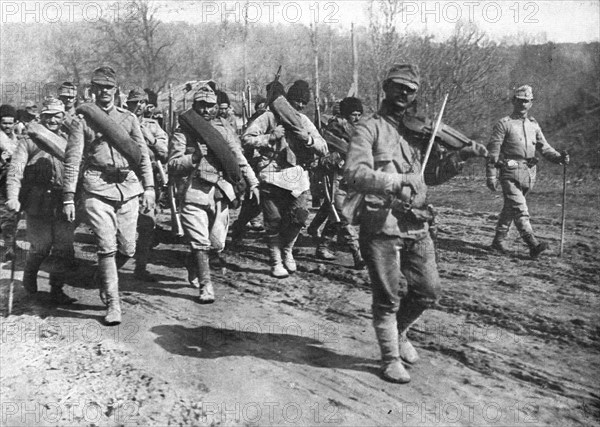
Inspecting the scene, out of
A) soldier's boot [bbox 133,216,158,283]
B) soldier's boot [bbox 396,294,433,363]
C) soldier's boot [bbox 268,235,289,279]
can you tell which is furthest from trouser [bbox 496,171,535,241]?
soldier's boot [bbox 133,216,158,283]

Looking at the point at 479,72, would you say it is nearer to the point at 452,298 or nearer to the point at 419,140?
the point at 452,298

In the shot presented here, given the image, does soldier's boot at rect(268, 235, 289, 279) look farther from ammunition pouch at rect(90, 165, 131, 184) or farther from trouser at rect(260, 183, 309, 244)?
ammunition pouch at rect(90, 165, 131, 184)

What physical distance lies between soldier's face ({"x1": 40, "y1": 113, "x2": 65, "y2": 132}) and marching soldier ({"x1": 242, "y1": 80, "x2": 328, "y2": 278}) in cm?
206

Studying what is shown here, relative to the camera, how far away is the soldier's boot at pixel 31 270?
22.2ft

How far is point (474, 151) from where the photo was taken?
4.57m

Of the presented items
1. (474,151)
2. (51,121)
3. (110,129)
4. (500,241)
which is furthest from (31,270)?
(500,241)

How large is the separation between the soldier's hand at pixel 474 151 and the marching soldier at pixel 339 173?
3175mm

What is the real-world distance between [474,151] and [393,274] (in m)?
1.09

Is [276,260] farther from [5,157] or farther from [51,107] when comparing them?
[5,157]

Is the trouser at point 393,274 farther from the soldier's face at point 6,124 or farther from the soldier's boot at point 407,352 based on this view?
the soldier's face at point 6,124

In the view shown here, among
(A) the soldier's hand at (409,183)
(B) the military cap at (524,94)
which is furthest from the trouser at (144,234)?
(B) the military cap at (524,94)

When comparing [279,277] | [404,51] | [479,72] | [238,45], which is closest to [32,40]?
[238,45]

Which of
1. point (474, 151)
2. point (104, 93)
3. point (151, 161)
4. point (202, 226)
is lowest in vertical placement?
point (202, 226)

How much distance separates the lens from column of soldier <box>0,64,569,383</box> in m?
4.55
